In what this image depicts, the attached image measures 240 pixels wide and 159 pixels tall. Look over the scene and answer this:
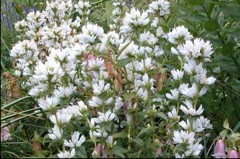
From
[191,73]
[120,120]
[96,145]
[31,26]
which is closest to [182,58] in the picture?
[191,73]

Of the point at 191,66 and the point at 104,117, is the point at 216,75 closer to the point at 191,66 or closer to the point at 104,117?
the point at 191,66

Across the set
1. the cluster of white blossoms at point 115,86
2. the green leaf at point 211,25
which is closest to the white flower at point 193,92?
the cluster of white blossoms at point 115,86

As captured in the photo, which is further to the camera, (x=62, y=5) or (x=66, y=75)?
(x=62, y=5)

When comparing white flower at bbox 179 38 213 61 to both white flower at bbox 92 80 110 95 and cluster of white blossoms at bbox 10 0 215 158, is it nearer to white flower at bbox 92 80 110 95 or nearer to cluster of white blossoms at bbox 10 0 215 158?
cluster of white blossoms at bbox 10 0 215 158

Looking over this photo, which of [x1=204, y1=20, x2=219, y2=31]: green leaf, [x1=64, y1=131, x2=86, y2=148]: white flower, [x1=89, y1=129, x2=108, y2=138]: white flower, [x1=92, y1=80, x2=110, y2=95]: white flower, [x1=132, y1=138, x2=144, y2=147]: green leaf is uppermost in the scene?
[x1=204, y1=20, x2=219, y2=31]: green leaf

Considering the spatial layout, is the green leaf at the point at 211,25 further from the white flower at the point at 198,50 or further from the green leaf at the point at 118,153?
the green leaf at the point at 118,153

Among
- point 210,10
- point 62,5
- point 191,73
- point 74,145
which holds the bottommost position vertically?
point 74,145

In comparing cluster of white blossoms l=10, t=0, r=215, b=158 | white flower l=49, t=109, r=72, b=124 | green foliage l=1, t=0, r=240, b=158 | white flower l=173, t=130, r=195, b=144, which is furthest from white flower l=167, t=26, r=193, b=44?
white flower l=49, t=109, r=72, b=124

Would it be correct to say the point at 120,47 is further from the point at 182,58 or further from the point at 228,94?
the point at 228,94
